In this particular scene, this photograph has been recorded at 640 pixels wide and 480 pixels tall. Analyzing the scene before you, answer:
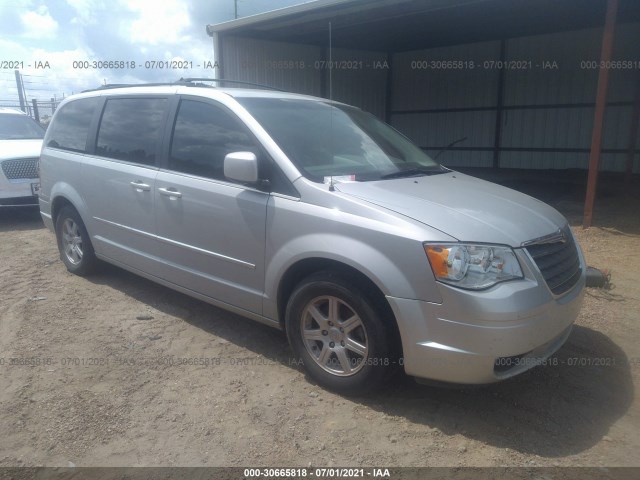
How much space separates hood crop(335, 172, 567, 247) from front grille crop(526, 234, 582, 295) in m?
0.09

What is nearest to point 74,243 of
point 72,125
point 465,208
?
point 72,125

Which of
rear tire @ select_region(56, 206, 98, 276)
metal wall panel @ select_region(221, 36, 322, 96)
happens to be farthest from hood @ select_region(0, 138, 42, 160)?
metal wall panel @ select_region(221, 36, 322, 96)

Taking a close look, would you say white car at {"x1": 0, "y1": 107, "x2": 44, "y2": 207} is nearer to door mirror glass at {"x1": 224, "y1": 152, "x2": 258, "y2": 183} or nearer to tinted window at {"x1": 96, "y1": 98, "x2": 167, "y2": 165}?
tinted window at {"x1": 96, "y1": 98, "x2": 167, "y2": 165}

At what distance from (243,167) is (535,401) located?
2349 millimetres

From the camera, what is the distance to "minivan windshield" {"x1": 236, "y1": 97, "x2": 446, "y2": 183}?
140 inches

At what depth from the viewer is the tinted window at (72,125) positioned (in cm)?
521

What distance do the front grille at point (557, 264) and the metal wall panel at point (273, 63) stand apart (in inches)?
382

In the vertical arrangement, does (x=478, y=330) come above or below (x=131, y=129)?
below

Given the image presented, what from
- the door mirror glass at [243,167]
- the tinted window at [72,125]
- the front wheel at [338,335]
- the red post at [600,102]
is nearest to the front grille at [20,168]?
the tinted window at [72,125]

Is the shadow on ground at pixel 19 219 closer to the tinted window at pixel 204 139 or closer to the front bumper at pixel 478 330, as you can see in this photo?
the tinted window at pixel 204 139

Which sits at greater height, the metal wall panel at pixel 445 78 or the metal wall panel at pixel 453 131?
the metal wall panel at pixel 445 78

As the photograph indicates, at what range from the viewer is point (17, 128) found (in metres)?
9.60

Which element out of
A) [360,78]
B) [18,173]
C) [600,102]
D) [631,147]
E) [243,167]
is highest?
[360,78]

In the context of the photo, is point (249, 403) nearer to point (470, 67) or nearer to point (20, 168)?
point (20, 168)
